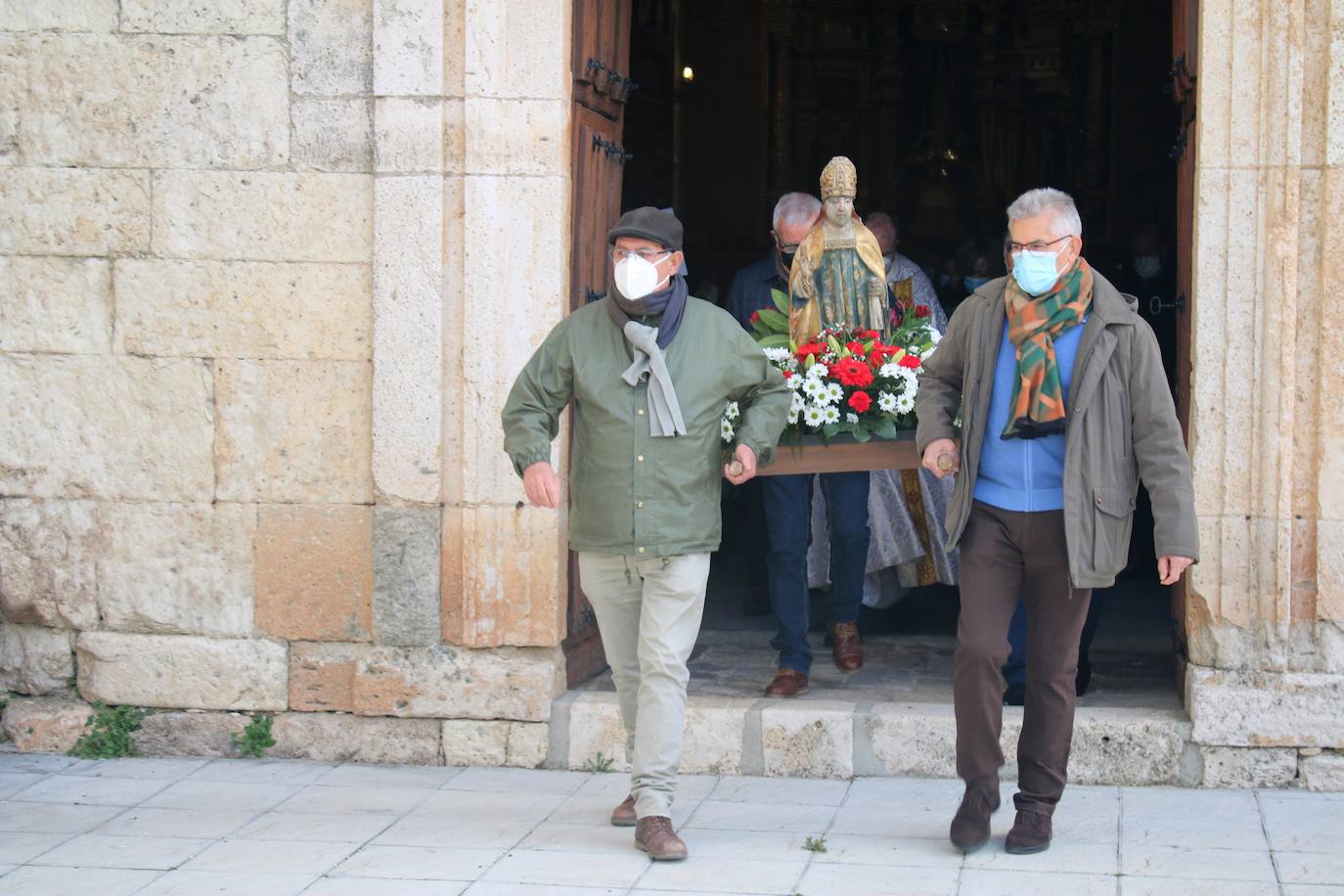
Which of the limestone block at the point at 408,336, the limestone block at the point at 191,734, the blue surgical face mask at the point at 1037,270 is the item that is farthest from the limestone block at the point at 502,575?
the blue surgical face mask at the point at 1037,270

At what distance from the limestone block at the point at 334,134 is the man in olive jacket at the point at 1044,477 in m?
2.32

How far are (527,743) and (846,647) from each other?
4.47ft

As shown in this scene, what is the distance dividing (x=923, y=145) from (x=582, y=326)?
262 inches

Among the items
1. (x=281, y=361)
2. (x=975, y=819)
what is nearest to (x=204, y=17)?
(x=281, y=361)

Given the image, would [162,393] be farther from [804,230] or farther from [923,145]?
[923,145]

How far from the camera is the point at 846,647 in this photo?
21.3 ft

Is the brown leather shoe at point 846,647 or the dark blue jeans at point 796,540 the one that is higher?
the dark blue jeans at point 796,540

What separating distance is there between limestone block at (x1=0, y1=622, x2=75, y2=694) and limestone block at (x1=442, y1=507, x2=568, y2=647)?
4.84ft

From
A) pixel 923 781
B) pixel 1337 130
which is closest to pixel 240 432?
pixel 923 781

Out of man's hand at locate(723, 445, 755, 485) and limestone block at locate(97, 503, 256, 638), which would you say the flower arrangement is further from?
limestone block at locate(97, 503, 256, 638)

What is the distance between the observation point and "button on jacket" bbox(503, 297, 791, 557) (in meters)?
4.70

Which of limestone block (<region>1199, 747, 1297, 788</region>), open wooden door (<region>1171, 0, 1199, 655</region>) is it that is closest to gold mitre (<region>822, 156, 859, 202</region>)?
open wooden door (<region>1171, 0, 1199, 655</region>)

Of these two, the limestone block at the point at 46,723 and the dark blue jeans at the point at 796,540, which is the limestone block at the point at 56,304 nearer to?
the limestone block at the point at 46,723

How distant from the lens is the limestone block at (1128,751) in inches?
214
